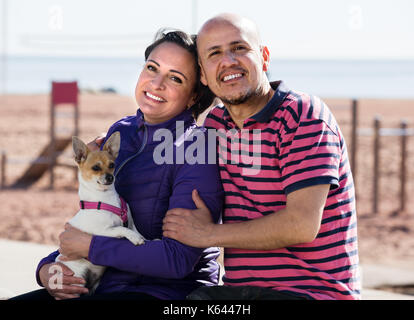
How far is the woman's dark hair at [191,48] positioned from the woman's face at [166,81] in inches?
0.8

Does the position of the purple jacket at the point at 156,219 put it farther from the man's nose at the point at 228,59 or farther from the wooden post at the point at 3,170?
the wooden post at the point at 3,170

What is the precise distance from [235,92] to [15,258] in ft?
10.8

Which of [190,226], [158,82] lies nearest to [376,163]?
[158,82]

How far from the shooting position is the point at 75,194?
480 inches

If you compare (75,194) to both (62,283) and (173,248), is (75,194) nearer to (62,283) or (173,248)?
(62,283)

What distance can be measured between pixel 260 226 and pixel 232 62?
705mm

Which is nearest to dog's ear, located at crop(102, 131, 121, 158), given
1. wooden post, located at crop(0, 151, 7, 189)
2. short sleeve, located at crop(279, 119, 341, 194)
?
short sleeve, located at crop(279, 119, 341, 194)

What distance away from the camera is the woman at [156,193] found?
2607mm

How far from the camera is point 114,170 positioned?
2926 millimetres

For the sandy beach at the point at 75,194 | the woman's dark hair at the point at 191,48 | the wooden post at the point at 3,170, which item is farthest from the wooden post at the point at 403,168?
the wooden post at the point at 3,170

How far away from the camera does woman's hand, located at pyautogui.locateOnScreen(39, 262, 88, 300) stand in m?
2.79

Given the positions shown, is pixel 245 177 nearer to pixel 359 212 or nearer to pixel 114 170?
pixel 114 170

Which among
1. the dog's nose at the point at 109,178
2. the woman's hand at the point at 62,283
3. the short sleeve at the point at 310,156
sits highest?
the short sleeve at the point at 310,156
